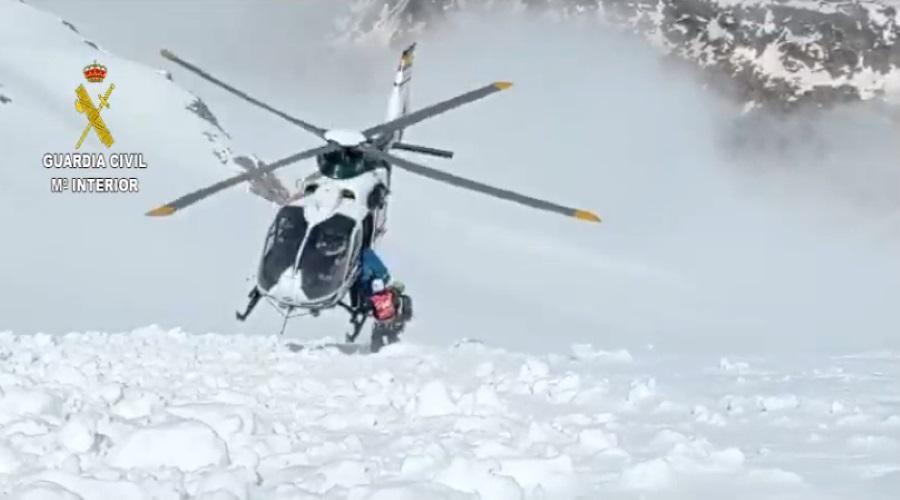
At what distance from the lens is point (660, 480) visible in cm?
493

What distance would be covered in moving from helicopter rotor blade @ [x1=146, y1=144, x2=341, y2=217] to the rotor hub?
0.11m

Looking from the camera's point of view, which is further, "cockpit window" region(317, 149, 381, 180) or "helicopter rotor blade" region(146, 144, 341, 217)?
"cockpit window" region(317, 149, 381, 180)

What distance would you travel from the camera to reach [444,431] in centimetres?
634

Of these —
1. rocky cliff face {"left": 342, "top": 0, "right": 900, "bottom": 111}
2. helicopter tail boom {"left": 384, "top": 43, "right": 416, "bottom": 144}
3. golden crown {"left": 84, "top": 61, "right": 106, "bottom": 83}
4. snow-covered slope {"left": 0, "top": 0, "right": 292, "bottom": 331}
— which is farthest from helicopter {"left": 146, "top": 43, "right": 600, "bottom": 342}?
rocky cliff face {"left": 342, "top": 0, "right": 900, "bottom": 111}

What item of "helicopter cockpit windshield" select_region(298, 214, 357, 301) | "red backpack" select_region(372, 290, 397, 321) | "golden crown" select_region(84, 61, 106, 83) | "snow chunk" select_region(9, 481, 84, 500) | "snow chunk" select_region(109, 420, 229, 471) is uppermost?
"golden crown" select_region(84, 61, 106, 83)

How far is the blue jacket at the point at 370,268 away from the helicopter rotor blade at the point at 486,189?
164 centimetres

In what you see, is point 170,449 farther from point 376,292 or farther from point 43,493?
point 376,292

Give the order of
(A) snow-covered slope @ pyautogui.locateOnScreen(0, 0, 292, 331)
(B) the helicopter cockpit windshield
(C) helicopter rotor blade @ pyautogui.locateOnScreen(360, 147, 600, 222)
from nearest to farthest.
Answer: (C) helicopter rotor blade @ pyautogui.locateOnScreen(360, 147, 600, 222), (B) the helicopter cockpit windshield, (A) snow-covered slope @ pyautogui.locateOnScreen(0, 0, 292, 331)

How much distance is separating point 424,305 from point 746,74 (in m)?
181

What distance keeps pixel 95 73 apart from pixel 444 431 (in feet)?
210

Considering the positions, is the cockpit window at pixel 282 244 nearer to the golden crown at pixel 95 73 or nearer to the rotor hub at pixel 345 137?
the rotor hub at pixel 345 137

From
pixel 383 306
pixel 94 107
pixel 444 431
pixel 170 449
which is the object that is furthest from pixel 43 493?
pixel 94 107

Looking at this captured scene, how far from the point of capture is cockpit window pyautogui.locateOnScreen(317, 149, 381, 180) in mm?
14234

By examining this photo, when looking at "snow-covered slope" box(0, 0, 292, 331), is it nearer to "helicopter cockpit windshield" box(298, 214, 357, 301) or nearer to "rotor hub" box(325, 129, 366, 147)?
"helicopter cockpit windshield" box(298, 214, 357, 301)
